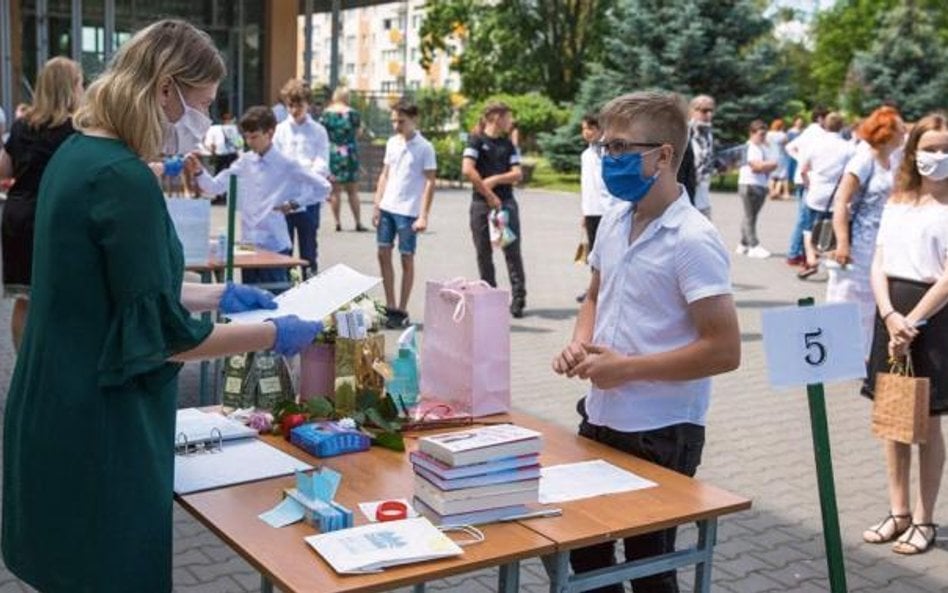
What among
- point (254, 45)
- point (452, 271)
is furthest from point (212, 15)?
point (452, 271)

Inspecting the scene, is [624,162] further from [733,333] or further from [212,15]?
[212,15]

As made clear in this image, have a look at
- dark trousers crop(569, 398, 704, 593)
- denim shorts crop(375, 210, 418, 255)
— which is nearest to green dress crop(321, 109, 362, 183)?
denim shorts crop(375, 210, 418, 255)

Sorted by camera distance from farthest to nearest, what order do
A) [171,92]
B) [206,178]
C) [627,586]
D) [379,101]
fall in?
[379,101] < [206,178] < [627,586] < [171,92]

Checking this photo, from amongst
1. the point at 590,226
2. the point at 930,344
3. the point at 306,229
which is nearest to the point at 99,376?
the point at 930,344

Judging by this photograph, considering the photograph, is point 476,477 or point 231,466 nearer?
point 476,477

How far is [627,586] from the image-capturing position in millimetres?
4098

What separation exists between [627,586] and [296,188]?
468 cm

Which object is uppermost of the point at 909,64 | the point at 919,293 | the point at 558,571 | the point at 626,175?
the point at 909,64

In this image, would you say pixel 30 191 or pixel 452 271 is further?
pixel 452 271

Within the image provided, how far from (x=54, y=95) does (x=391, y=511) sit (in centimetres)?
428

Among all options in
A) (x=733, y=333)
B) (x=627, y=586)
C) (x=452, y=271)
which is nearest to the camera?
(x=733, y=333)

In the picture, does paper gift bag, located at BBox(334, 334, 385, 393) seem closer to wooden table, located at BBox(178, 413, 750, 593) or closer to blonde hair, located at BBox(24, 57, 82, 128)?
wooden table, located at BBox(178, 413, 750, 593)

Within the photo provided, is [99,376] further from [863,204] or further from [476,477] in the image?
[863,204]

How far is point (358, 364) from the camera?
3.42m
